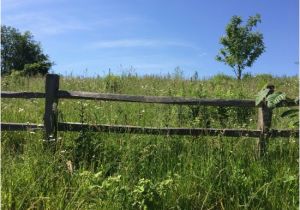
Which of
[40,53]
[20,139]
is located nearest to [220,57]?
[20,139]

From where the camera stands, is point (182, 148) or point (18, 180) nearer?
point (18, 180)

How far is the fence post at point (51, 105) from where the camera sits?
6832mm

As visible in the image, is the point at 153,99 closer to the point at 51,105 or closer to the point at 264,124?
the point at 51,105

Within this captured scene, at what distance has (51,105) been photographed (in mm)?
6938

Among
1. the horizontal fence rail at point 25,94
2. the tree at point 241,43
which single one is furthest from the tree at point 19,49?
the horizontal fence rail at point 25,94

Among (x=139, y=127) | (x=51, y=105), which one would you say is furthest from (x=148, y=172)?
(x=51, y=105)

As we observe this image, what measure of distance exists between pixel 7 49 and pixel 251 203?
6989cm

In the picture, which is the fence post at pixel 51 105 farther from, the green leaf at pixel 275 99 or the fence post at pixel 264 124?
the green leaf at pixel 275 99

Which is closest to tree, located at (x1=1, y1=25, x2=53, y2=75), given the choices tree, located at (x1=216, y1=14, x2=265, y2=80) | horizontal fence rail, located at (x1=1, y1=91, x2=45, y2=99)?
tree, located at (x1=216, y1=14, x2=265, y2=80)

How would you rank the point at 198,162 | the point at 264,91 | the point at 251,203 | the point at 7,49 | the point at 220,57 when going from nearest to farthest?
the point at 264,91
the point at 251,203
the point at 198,162
the point at 220,57
the point at 7,49

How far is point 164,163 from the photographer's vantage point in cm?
605

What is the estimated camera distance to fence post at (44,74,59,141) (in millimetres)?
6832

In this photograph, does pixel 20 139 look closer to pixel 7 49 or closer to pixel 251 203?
pixel 251 203

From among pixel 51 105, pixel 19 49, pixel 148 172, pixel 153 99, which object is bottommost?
pixel 148 172
